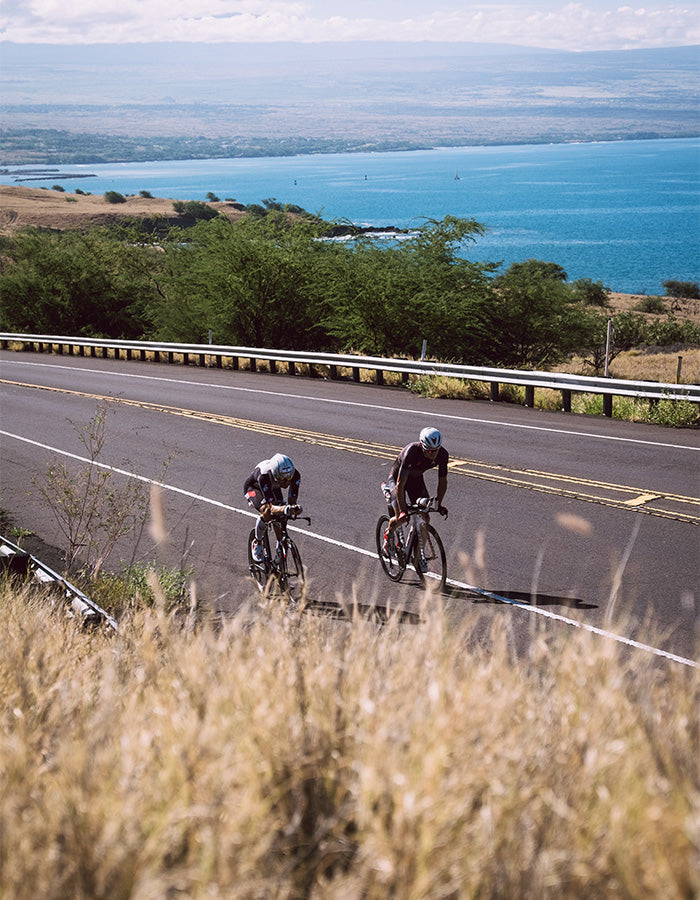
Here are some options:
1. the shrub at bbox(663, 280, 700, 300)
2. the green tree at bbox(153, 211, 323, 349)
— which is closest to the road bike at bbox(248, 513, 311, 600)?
the green tree at bbox(153, 211, 323, 349)

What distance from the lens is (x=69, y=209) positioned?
15712 centimetres

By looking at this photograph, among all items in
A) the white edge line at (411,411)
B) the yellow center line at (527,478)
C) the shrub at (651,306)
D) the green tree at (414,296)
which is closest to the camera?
the yellow center line at (527,478)

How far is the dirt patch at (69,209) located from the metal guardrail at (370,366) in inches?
3504

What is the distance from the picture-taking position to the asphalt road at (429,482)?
1074 centimetres

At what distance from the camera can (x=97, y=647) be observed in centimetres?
666

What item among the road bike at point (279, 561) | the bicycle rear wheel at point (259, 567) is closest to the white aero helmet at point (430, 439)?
the road bike at point (279, 561)

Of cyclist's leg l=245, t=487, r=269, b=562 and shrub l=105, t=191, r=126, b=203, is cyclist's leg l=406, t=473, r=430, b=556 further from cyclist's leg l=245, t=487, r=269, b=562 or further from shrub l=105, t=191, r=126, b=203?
shrub l=105, t=191, r=126, b=203

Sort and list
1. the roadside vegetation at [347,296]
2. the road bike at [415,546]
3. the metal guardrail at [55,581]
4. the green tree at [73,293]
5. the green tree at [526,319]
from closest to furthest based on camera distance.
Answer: the metal guardrail at [55,581] < the road bike at [415,546] < the roadside vegetation at [347,296] < the green tree at [526,319] < the green tree at [73,293]

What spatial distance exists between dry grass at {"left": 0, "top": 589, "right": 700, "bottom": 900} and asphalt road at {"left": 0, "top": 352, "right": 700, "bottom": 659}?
4.87ft

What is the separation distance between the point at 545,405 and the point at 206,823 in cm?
2107

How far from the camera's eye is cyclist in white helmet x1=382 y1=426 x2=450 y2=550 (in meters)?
10.3

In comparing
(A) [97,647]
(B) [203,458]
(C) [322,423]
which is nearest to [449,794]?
(A) [97,647]

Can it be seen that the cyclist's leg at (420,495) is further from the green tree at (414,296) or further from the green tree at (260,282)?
the green tree at (260,282)

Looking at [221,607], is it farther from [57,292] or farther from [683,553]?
[57,292]
